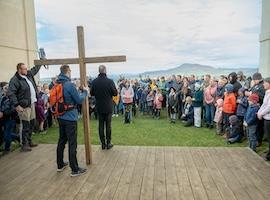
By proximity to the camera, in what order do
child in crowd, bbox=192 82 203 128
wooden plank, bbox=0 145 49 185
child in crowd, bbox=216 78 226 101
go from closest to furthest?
wooden plank, bbox=0 145 49 185
child in crowd, bbox=216 78 226 101
child in crowd, bbox=192 82 203 128

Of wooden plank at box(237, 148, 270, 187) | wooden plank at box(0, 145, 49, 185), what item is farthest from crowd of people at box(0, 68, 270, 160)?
wooden plank at box(0, 145, 49, 185)

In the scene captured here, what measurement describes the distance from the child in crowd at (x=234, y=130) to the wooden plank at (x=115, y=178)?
9.76 ft

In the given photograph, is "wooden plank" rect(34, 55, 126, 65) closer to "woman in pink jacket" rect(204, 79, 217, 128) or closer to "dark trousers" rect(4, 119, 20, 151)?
"dark trousers" rect(4, 119, 20, 151)

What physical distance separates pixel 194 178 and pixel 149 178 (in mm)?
722

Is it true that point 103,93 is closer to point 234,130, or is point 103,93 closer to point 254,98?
point 254,98

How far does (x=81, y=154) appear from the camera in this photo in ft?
19.2

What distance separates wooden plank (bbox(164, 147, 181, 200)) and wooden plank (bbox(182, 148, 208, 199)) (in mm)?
242

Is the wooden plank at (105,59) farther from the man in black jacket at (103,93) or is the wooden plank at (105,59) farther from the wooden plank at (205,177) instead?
the wooden plank at (205,177)

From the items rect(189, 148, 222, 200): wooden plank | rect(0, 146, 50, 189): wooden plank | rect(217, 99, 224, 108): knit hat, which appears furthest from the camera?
rect(217, 99, 224, 108): knit hat

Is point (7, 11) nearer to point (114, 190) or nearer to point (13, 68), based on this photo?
point (13, 68)

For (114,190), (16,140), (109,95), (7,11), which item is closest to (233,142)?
(109,95)

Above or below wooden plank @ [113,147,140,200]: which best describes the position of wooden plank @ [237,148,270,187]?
below

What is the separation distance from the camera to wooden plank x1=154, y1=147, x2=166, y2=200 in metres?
3.92

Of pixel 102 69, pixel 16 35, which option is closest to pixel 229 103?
pixel 102 69
